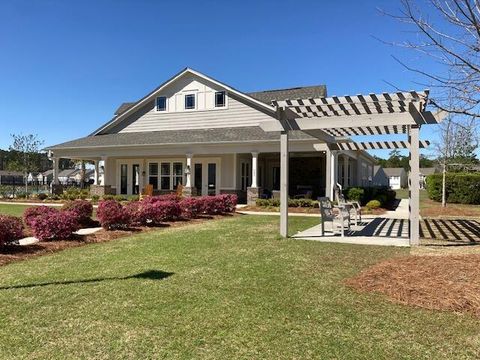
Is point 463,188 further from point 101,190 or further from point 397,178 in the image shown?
point 397,178

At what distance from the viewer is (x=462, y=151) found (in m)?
27.4

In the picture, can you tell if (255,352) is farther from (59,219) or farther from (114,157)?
(114,157)

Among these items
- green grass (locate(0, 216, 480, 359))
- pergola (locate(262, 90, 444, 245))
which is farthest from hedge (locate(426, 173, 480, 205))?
green grass (locate(0, 216, 480, 359))

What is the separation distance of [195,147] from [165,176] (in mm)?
4084

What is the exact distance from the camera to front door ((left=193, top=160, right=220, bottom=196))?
24125mm

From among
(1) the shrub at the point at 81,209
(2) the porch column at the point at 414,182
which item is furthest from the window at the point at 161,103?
(2) the porch column at the point at 414,182

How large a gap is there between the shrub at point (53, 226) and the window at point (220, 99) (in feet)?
53.2

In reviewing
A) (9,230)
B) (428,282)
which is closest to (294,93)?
(9,230)

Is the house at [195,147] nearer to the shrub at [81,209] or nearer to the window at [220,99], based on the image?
the window at [220,99]

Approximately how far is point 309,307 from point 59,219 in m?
6.77

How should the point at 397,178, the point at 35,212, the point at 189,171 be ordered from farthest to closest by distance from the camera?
the point at 397,178, the point at 189,171, the point at 35,212

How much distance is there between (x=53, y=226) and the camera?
9141 millimetres

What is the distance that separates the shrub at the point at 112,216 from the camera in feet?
35.3

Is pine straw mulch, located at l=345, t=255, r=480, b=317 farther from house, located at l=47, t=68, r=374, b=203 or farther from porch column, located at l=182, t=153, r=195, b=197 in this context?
porch column, located at l=182, t=153, r=195, b=197
